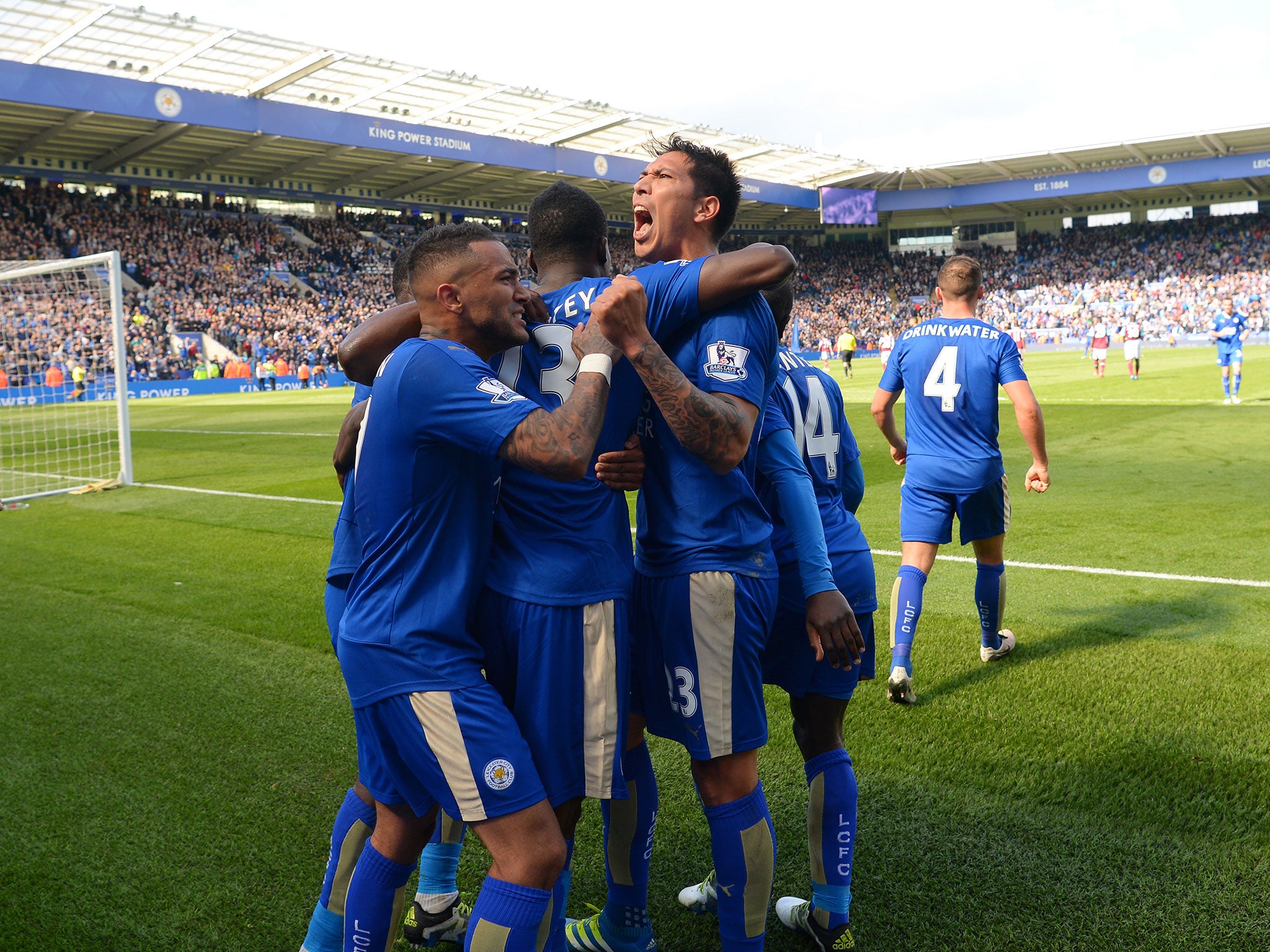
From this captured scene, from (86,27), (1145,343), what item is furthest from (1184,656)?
(1145,343)

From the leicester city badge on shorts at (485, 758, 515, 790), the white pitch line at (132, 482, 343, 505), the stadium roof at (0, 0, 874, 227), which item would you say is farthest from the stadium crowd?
the leicester city badge on shorts at (485, 758, 515, 790)

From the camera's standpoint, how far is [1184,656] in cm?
489

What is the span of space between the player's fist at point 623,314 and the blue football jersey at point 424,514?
24 centimetres

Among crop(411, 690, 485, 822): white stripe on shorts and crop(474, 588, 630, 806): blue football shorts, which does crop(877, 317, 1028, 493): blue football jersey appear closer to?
crop(474, 588, 630, 806): blue football shorts

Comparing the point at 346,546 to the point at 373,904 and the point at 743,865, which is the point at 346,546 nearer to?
the point at 373,904

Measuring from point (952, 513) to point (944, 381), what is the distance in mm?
673

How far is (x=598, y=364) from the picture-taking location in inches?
81.4

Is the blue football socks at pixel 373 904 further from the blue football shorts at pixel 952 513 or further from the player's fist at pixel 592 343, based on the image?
the blue football shorts at pixel 952 513

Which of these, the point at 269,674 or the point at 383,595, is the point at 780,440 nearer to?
the point at 383,595

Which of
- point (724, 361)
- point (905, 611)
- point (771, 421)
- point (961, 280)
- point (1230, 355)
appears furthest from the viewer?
point (1230, 355)

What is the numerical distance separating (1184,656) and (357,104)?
37.5 m

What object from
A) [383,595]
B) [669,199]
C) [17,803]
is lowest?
[17,803]

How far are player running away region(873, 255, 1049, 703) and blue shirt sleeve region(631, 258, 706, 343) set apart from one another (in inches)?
105

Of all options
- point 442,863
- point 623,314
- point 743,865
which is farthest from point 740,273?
point 442,863
